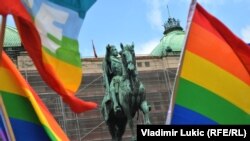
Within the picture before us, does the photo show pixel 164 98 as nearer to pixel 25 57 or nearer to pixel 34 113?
pixel 25 57

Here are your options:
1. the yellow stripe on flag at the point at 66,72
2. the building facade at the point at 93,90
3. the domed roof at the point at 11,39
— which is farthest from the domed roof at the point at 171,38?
the yellow stripe on flag at the point at 66,72

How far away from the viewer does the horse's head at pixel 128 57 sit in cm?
1545

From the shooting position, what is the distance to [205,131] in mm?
6473

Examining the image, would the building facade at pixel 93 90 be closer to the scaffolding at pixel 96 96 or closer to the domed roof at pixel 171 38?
the scaffolding at pixel 96 96

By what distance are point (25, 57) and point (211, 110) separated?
28.6 metres

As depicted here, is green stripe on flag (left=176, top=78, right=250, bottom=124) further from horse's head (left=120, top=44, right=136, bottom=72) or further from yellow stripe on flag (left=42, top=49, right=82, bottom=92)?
horse's head (left=120, top=44, right=136, bottom=72)

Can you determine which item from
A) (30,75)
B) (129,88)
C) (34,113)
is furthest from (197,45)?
(30,75)

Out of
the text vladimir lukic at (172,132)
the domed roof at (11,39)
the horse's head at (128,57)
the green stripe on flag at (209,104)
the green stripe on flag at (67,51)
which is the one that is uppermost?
the domed roof at (11,39)

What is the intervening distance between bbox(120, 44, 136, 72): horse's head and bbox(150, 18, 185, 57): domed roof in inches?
1237

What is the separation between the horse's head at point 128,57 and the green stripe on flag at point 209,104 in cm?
589

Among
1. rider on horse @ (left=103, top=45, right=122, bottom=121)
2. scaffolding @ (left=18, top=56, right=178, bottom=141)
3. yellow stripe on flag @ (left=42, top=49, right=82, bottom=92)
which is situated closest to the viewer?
yellow stripe on flag @ (left=42, top=49, right=82, bottom=92)

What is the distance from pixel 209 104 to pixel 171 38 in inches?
1655

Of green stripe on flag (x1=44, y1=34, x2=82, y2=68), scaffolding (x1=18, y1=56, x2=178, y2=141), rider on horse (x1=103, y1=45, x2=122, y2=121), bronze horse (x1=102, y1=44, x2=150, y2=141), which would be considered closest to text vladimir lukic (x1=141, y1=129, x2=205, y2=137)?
green stripe on flag (x1=44, y1=34, x2=82, y2=68)

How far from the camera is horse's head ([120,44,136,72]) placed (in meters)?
15.5
